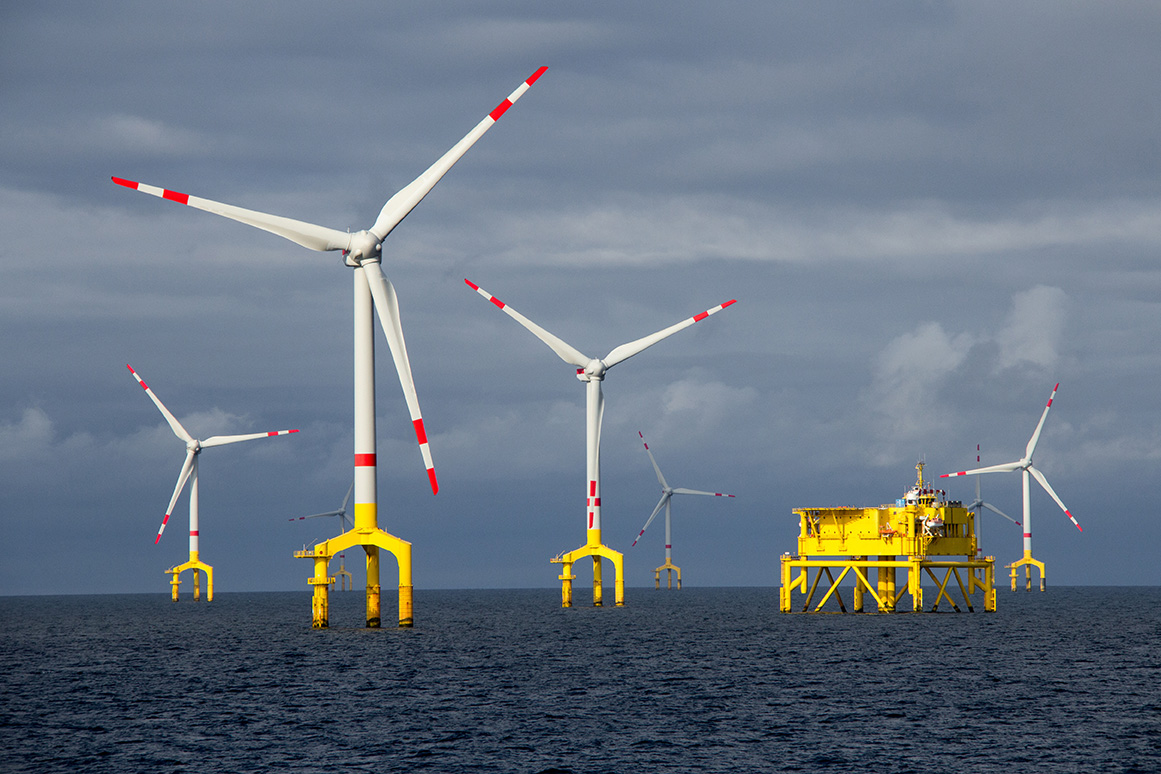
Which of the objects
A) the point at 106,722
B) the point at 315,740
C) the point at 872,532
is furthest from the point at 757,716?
the point at 872,532

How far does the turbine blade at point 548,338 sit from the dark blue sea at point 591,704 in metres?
41.0

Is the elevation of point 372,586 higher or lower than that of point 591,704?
higher

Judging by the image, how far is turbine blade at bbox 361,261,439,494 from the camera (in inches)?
3421

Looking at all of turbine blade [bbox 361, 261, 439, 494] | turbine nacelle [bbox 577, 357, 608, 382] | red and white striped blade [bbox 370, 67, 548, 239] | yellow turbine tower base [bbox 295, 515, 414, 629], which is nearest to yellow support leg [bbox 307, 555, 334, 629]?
yellow turbine tower base [bbox 295, 515, 414, 629]

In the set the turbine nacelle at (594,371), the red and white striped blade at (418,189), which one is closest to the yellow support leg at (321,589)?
the red and white striped blade at (418,189)

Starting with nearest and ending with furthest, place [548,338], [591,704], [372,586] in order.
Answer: [591,704] < [372,586] < [548,338]

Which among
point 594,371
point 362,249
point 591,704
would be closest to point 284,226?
point 362,249

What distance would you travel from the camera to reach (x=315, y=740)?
57.5 m

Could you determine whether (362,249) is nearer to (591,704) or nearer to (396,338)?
(396,338)

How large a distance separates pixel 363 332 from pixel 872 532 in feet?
207

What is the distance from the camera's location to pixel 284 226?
94.8 metres

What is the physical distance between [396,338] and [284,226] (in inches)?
503

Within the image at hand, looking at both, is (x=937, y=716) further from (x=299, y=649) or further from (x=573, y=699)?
(x=299, y=649)

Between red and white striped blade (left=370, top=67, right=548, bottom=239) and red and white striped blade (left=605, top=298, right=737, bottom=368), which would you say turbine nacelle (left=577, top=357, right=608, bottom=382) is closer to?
red and white striped blade (left=605, top=298, right=737, bottom=368)
